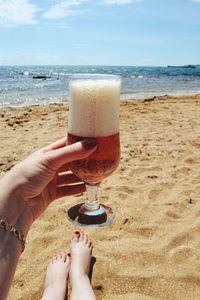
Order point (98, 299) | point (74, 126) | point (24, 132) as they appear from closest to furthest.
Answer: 1. point (74, 126)
2. point (98, 299)
3. point (24, 132)

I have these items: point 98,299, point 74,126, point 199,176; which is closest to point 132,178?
point 199,176

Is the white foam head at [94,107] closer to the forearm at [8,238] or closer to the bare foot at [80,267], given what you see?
the forearm at [8,238]

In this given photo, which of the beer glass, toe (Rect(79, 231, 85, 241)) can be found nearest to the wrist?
the beer glass

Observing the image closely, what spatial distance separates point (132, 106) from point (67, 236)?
7810 millimetres

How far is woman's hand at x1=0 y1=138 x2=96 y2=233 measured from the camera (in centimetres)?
160

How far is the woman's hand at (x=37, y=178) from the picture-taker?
63.0 inches

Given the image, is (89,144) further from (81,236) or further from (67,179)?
(81,236)

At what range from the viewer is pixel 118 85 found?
175cm

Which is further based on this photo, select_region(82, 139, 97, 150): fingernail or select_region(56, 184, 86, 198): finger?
select_region(56, 184, 86, 198): finger

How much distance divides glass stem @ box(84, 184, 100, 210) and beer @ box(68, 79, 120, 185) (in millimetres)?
151

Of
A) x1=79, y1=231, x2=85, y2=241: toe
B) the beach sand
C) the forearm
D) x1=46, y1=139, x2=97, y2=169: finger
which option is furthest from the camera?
x1=79, y1=231, x2=85, y2=241: toe

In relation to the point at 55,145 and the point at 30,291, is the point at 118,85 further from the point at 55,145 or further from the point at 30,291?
the point at 30,291

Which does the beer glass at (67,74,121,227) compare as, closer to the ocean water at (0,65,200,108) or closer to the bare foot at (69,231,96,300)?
the ocean water at (0,65,200,108)

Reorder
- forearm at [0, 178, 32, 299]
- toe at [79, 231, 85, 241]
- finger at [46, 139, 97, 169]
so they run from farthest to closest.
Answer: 1. toe at [79, 231, 85, 241]
2. forearm at [0, 178, 32, 299]
3. finger at [46, 139, 97, 169]
